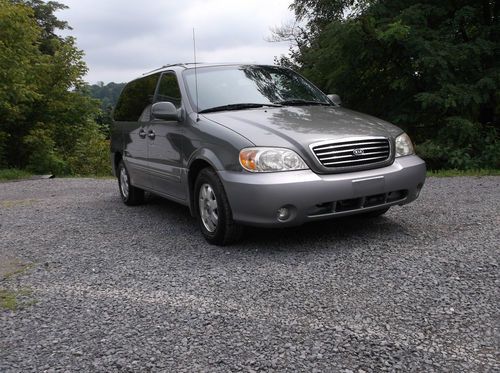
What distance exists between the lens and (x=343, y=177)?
4.41m

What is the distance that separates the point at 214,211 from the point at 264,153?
825mm

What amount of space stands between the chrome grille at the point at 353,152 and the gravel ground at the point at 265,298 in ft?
2.47

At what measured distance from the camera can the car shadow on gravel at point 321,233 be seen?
15.8ft

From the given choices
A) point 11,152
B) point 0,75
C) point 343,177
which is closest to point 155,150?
point 343,177

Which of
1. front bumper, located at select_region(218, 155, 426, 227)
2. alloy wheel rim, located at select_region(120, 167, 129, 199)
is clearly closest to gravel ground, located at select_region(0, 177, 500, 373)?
front bumper, located at select_region(218, 155, 426, 227)

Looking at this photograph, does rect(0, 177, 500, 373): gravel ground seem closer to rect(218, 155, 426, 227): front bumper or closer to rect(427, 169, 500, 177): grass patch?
rect(218, 155, 426, 227): front bumper

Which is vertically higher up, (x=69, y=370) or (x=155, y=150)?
(x=155, y=150)

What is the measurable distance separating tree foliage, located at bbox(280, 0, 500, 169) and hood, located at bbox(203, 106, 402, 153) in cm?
598

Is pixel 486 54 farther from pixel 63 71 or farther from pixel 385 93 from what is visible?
pixel 63 71

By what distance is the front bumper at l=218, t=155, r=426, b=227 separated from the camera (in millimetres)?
4254

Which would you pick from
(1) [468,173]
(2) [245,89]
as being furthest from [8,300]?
(1) [468,173]

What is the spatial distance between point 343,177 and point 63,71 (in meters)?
19.8

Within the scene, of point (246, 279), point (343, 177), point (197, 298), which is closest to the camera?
point (197, 298)

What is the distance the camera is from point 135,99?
698 centimetres
